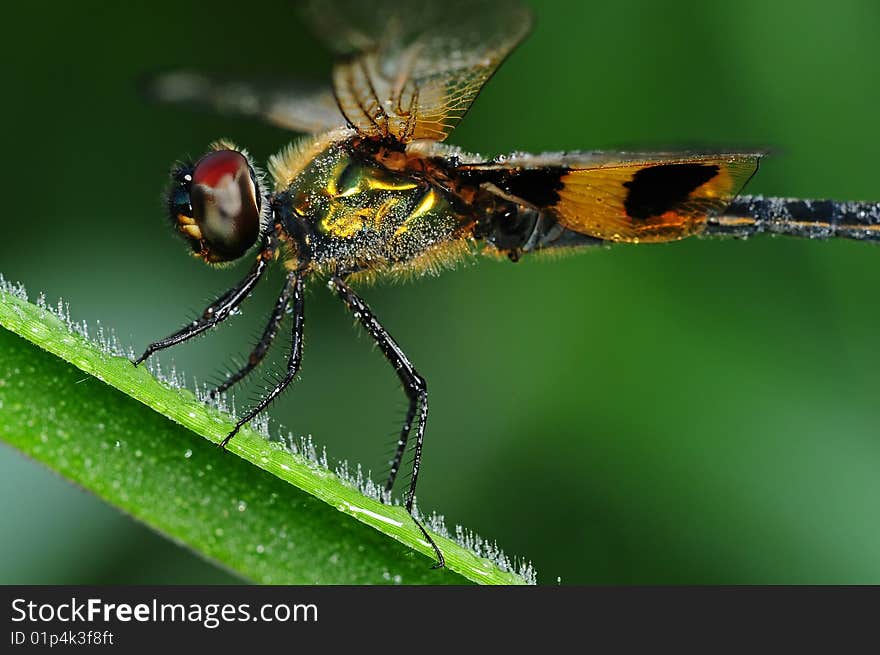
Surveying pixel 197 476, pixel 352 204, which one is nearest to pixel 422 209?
pixel 352 204

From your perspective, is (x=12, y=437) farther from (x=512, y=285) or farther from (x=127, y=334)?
(x=512, y=285)

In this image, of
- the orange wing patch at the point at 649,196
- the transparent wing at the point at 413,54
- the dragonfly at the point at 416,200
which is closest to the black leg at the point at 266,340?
the dragonfly at the point at 416,200

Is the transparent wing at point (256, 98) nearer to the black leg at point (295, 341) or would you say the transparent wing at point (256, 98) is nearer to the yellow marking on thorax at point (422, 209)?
the yellow marking on thorax at point (422, 209)

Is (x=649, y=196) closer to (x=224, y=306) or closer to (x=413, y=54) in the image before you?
(x=413, y=54)

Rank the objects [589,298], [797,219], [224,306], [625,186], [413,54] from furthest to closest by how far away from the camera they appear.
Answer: [589,298] → [797,219] → [625,186] → [224,306] → [413,54]

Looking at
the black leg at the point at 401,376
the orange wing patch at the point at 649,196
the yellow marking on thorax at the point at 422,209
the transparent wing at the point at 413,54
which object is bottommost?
the black leg at the point at 401,376

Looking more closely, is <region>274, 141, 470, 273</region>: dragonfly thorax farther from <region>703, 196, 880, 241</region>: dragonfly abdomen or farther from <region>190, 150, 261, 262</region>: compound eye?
<region>703, 196, 880, 241</region>: dragonfly abdomen
